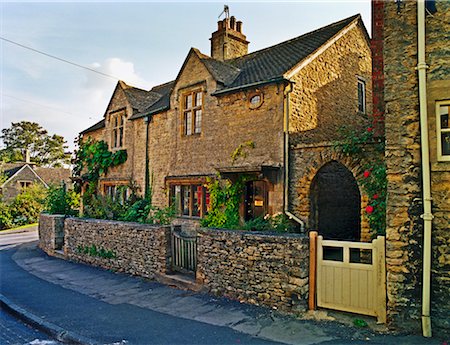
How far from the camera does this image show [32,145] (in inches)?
2625

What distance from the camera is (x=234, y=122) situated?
13.6 m

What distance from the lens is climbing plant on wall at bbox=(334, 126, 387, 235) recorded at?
29.4 ft

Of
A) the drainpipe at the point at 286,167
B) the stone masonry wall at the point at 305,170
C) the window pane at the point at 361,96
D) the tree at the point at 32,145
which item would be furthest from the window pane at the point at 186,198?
the tree at the point at 32,145

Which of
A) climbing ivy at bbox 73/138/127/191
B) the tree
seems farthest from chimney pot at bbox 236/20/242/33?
the tree

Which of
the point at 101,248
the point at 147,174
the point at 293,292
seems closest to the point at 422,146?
the point at 293,292

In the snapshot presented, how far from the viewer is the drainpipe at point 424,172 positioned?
20.7 ft

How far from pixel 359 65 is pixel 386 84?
9.91 m

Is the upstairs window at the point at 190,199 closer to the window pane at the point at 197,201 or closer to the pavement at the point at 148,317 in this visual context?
the window pane at the point at 197,201

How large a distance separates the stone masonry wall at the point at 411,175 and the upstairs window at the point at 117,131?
15645 mm

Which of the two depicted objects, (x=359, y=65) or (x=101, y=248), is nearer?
(x=101, y=248)

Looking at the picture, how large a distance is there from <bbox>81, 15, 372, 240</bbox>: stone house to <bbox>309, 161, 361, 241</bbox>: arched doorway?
6 cm

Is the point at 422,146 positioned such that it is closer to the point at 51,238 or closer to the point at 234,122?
the point at 234,122

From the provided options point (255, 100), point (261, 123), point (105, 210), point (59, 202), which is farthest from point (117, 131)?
point (261, 123)

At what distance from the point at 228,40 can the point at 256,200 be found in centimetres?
1000
